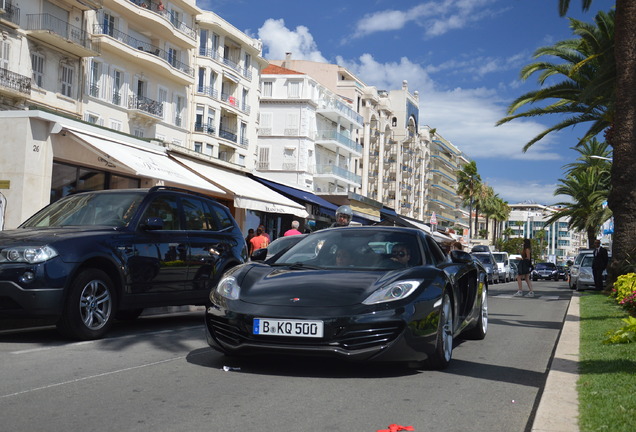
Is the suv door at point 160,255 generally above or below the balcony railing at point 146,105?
below

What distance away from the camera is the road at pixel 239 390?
424 cm

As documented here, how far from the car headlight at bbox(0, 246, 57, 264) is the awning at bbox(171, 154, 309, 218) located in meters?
16.0

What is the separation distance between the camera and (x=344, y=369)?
612 centimetres

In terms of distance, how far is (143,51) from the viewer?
40094 mm

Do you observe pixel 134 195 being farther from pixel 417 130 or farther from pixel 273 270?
pixel 417 130

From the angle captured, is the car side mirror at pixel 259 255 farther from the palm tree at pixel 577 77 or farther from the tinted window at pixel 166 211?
the palm tree at pixel 577 77

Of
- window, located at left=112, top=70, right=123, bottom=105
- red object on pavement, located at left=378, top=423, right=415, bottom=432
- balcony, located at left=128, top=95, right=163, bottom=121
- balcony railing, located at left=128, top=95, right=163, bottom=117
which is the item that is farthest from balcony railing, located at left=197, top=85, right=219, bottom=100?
red object on pavement, located at left=378, top=423, right=415, bottom=432

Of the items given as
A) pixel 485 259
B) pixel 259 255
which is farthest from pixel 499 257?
pixel 259 255

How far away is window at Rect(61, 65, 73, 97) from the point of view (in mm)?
35031

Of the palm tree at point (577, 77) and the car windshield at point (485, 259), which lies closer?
the palm tree at point (577, 77)

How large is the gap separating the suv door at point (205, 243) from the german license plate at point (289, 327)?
3.83 metres

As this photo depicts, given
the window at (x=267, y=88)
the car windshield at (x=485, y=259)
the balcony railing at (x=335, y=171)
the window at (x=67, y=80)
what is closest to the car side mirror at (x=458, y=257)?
the window at (x=67, y=80)

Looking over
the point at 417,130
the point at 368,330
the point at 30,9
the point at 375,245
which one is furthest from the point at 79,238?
the point at 417,130

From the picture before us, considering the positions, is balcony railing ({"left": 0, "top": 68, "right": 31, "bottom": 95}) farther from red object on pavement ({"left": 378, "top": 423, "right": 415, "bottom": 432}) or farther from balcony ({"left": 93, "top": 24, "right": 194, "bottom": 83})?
red object on pavement ({"left": 378, "top": 423, "right": 415, "bottom": 432})
